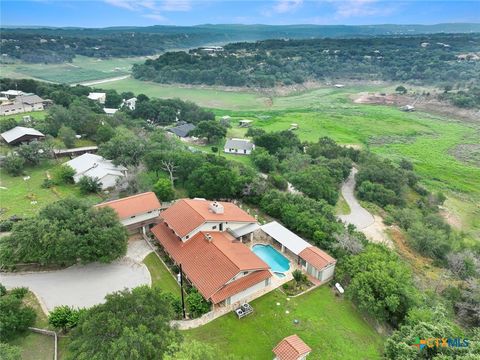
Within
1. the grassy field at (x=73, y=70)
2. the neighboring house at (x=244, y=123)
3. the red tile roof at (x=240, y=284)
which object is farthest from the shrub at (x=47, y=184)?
the grassy field at (x=73, y=70)

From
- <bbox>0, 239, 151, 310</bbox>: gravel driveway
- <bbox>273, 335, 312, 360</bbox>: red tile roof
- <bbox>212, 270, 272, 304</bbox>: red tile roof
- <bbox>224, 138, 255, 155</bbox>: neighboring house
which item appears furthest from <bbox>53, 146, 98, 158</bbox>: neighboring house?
<bbox>273, 335, 312, 360</bbox>: red tile roof

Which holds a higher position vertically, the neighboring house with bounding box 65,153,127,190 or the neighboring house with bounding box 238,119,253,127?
the neighboring house with bounding box 65,153,127,190

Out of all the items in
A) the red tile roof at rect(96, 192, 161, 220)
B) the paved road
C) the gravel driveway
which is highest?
the red tile roof at rect(96, 192, 161, 220)

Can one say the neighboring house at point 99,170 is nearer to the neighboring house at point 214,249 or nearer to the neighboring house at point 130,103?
the neighboring house at point 214,249

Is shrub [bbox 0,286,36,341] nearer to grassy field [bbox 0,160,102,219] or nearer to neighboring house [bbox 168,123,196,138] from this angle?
grassy field [bbox 0,160,102,219]

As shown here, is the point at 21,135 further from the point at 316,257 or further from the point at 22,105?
the point at 316,257
